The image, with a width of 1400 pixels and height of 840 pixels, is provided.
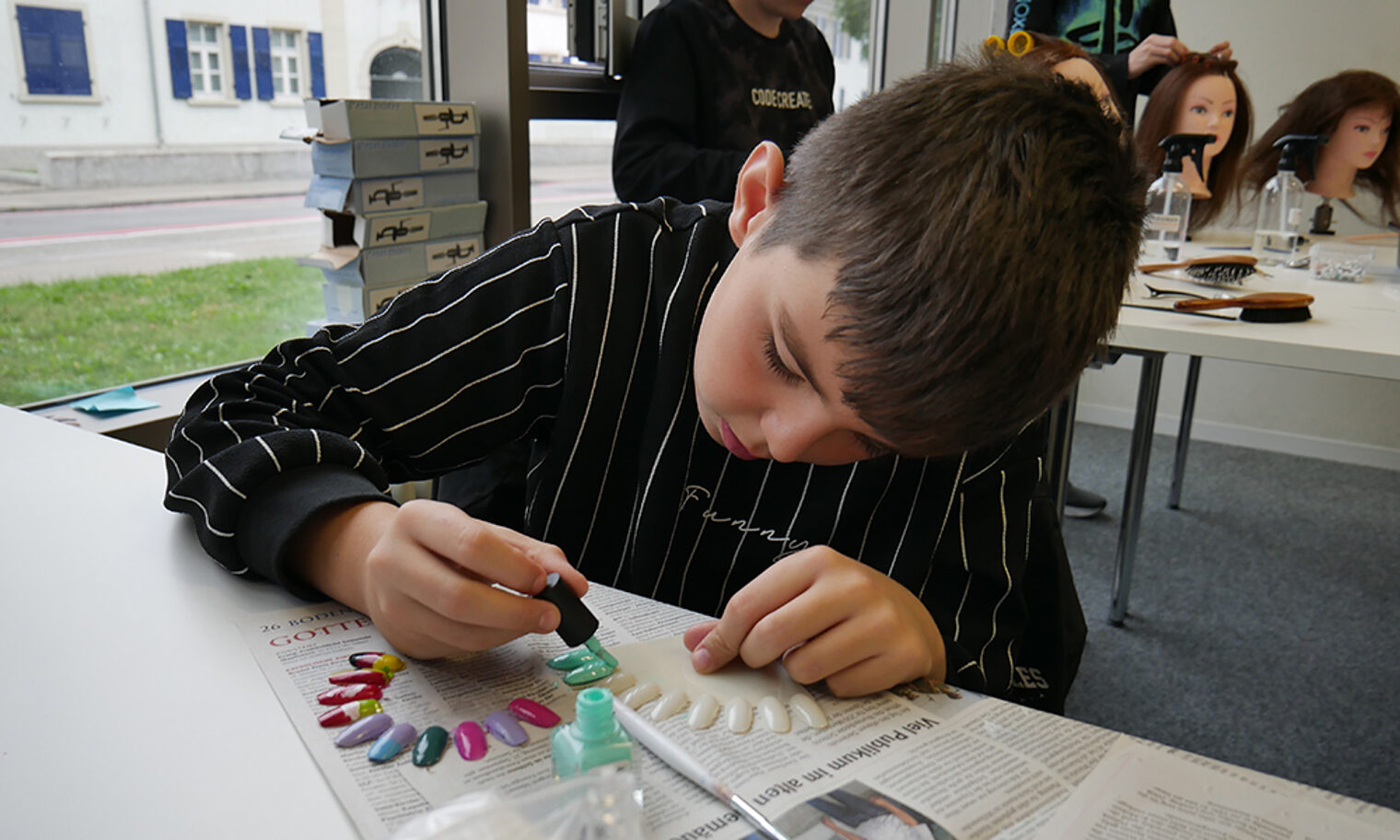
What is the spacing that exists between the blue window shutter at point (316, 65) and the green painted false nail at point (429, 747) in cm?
122

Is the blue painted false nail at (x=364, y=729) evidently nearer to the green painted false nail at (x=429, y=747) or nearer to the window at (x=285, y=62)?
the green painted false nail at (x=429, y=747)

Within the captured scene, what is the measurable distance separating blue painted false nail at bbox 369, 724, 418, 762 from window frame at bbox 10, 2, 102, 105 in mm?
1032

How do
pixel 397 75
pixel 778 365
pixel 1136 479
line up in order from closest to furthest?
pixel 778 365, pixel 397 75, pixel 1136 479

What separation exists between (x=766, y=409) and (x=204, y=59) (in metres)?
1.09

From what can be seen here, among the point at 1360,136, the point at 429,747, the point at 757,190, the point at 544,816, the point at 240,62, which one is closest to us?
the point at 544,816

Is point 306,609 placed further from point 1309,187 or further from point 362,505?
point 1309,187

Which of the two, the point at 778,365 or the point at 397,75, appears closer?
the point at 778,365

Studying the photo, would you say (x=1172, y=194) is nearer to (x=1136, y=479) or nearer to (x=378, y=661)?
(x=1136, y=479)

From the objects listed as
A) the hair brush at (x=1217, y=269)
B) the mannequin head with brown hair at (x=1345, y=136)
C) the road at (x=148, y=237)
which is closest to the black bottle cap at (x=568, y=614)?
the road at (x=148, y=237)

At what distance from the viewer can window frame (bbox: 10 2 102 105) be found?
41.7 inches

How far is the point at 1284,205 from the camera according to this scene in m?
2.05

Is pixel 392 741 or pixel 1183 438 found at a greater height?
pixel 392 741

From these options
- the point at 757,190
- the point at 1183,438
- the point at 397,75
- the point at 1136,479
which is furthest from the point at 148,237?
the point at 1183,438

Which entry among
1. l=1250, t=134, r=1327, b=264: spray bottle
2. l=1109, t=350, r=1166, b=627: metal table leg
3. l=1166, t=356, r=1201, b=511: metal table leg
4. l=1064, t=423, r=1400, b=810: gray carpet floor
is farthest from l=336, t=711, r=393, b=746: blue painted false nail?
l=1166, t=356, r=1201, b=511: metal table leg
